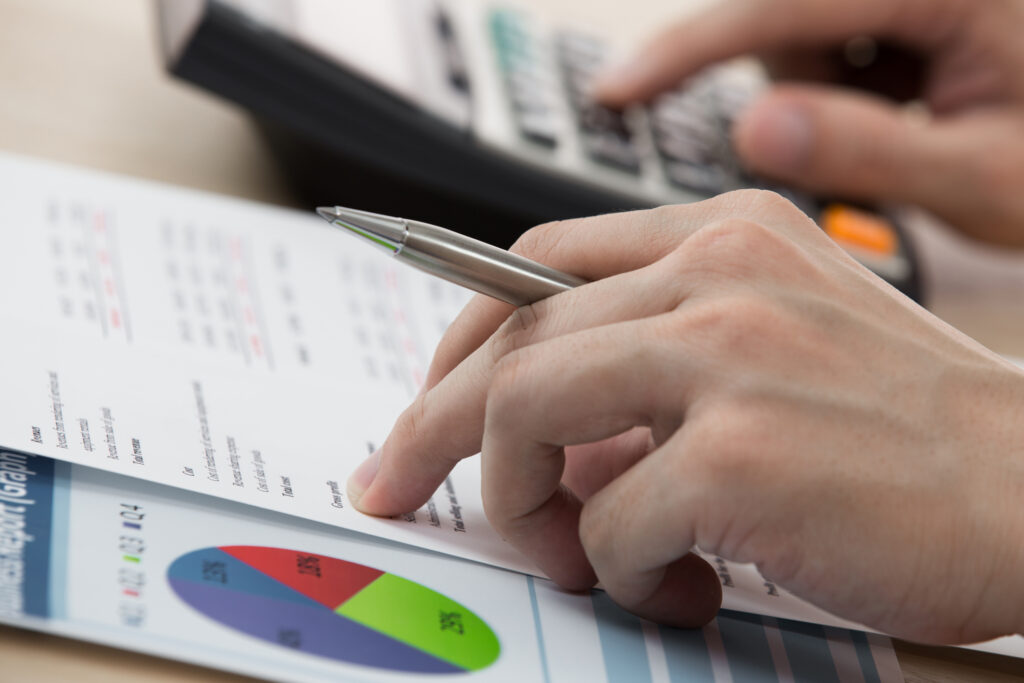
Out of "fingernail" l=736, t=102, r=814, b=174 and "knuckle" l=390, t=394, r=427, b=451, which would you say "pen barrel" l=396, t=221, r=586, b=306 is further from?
"fingernail" l=736, t=102, r=814, b=174

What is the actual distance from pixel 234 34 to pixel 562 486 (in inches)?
10.3

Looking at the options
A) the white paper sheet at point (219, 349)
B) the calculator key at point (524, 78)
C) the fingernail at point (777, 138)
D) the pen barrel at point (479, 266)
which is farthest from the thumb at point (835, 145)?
the pen barrel at point (479, 266)

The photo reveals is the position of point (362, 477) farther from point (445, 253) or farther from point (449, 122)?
point (449, 122)

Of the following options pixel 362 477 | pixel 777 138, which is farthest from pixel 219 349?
pixel 777 138

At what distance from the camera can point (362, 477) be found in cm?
33

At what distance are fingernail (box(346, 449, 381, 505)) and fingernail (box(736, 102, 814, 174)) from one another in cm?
35

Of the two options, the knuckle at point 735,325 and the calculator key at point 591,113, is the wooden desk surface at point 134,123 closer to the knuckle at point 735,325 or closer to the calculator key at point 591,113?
the calculator key at point 591,113

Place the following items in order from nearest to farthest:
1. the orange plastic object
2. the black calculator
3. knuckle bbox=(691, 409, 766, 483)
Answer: knuckle bbox=(691, 409, 766, 483), the black calculator, the orange plastic object

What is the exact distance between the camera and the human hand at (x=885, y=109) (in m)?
0.60

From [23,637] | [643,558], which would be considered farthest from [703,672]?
[23,637]

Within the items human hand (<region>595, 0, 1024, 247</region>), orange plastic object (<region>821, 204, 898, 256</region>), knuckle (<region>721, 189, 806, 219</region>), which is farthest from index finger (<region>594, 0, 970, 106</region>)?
knuckle (<region>721, 189, 806, 219</region>)

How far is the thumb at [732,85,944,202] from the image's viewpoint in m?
0.59

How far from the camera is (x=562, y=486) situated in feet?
1.06

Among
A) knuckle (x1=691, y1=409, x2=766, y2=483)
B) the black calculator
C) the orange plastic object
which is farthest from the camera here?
the orange plastic object
